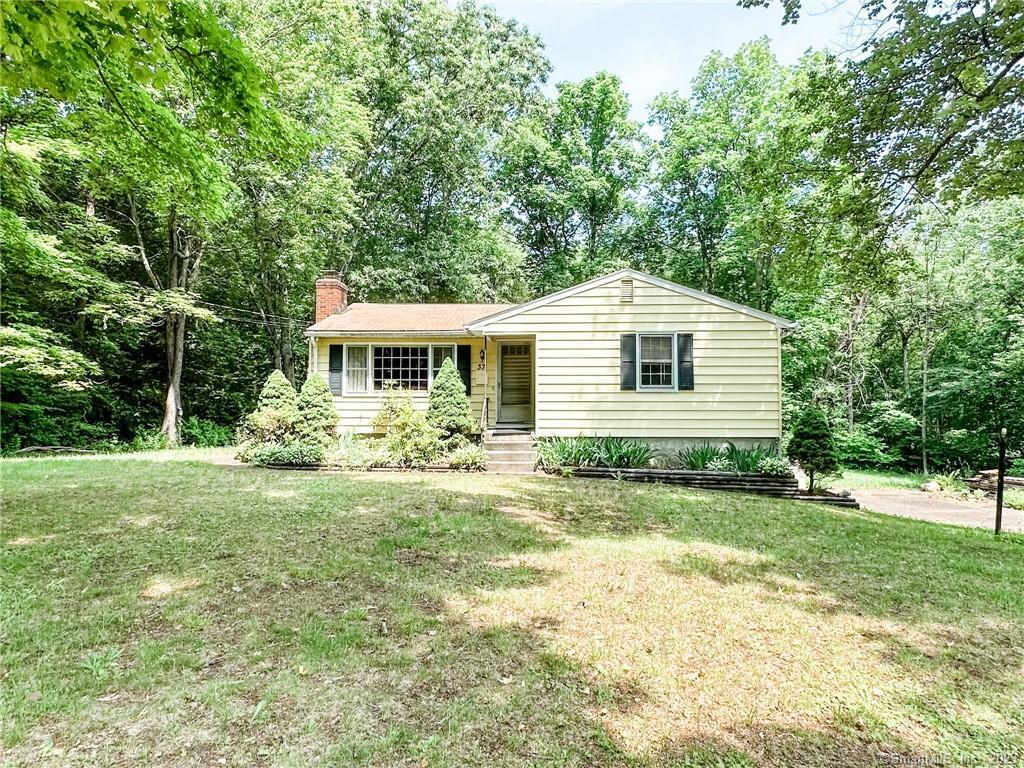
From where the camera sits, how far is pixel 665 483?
930cm

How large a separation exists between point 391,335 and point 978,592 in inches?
437

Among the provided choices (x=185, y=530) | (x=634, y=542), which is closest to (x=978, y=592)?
(x=634, y=542)

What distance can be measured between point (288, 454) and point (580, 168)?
19.1 m

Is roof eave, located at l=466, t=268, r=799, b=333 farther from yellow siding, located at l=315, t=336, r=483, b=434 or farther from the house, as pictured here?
yellow siding, located at l=315, t=336, r=483, b=434

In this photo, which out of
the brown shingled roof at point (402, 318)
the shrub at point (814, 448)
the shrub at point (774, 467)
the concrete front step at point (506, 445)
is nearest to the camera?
the shrub at point (814, 448)

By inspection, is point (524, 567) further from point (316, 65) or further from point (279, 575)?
point (316, 65)

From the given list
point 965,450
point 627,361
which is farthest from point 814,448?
point 965,450

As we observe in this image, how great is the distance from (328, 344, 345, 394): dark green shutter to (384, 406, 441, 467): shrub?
8.23ft

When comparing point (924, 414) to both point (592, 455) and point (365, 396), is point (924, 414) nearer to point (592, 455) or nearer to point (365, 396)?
point (592, 455)

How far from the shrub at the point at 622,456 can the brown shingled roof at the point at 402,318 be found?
4.25 metres

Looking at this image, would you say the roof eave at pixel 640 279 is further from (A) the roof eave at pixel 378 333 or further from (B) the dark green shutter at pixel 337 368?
(B) the dark green shutter at pixel 337 368

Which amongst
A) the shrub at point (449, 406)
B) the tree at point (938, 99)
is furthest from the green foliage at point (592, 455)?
the tree at point (938, 99)

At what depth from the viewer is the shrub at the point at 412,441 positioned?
10398mm

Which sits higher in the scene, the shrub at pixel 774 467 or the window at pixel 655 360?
the window at pixel 655 360
